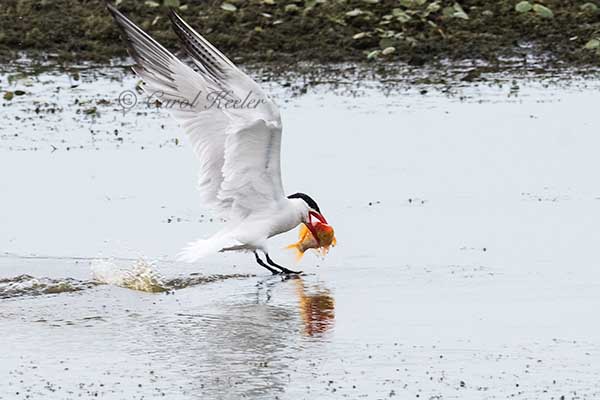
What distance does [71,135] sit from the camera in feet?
61.2

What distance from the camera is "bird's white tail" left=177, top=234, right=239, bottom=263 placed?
11.3 meters

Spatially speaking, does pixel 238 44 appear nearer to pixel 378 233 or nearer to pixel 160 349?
pixel 378 233

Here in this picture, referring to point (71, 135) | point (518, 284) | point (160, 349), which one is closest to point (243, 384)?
point (160, 349)

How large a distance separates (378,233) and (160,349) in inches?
160

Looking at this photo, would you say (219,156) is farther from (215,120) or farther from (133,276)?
(133,276)

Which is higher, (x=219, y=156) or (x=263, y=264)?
(x=219, y=156)

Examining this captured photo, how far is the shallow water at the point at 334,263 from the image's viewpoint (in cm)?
900

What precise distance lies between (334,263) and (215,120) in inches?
59.3

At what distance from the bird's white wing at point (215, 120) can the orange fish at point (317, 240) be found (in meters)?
0.42

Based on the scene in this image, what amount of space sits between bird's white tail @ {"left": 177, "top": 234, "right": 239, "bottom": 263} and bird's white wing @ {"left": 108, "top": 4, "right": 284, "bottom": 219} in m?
0.34

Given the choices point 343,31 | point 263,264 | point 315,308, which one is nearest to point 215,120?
point 263,264

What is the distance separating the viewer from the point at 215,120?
11961mm

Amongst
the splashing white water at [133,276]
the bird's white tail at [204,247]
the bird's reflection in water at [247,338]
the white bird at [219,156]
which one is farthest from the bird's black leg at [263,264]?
the splashing white water at [133,276]

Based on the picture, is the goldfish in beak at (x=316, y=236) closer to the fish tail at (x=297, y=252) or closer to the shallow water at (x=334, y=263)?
the fish tail at (x=297, y=252)
